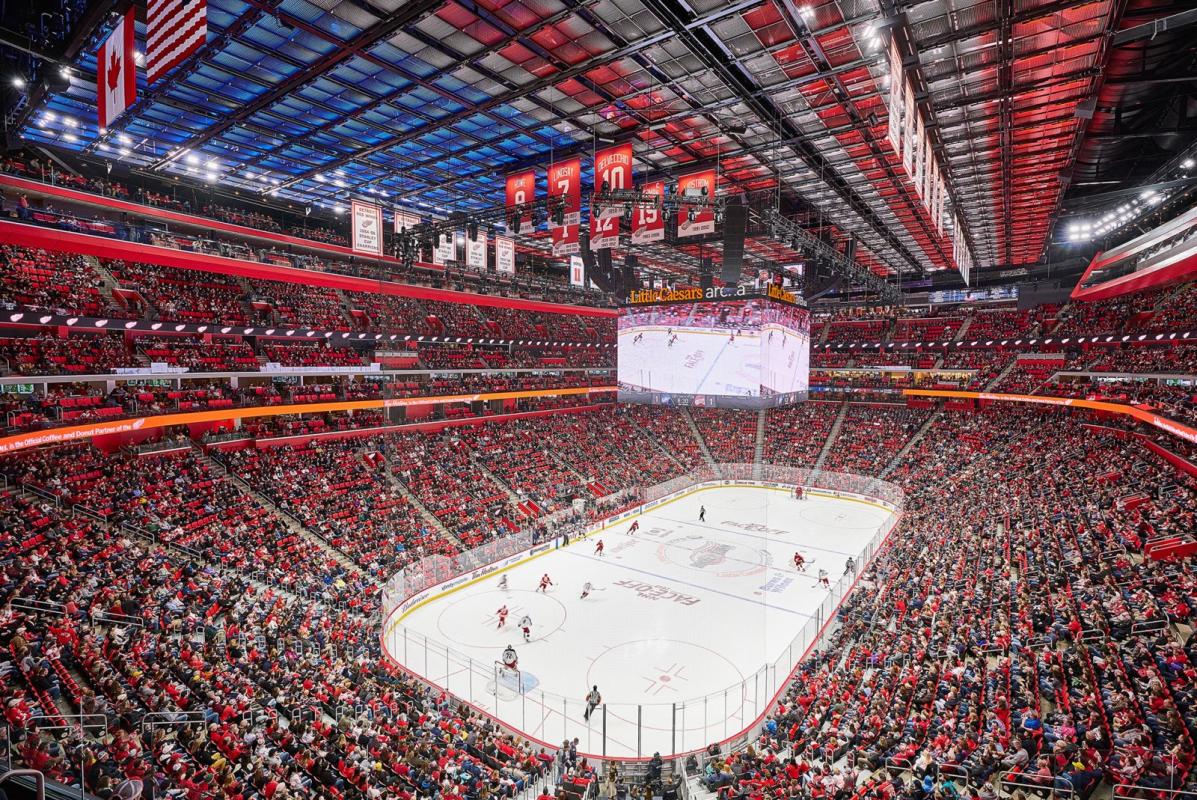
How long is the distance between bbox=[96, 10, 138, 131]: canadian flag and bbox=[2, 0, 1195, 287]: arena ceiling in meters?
2.11

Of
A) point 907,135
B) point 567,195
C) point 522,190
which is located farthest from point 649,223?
point 907,135

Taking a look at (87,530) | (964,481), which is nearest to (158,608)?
(87,530)

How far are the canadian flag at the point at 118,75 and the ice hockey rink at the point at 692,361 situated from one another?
17.3 meters

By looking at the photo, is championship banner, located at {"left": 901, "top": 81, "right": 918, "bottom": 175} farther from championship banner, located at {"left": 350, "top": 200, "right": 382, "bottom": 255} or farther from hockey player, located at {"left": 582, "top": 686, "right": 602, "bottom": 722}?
championship banner, located at {"left": 350, "top": 200, "right": 382, "bottom": 255}

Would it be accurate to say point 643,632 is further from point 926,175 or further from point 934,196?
point 934,196

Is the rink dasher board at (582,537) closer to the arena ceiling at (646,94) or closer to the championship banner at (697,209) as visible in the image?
the championship banner at (697,209)

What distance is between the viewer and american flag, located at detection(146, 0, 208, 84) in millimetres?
8664

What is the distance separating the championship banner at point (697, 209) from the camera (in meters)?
17.8

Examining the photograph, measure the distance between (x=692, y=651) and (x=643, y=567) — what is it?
7516mm

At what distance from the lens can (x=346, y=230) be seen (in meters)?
33.9

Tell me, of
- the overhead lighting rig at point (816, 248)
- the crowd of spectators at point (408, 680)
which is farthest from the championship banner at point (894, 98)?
the overhead lighting rig at point (816, 248)

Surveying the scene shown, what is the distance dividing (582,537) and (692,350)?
11.8 meters

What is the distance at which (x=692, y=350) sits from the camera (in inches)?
890

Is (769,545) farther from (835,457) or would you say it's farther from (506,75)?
(506,75)
